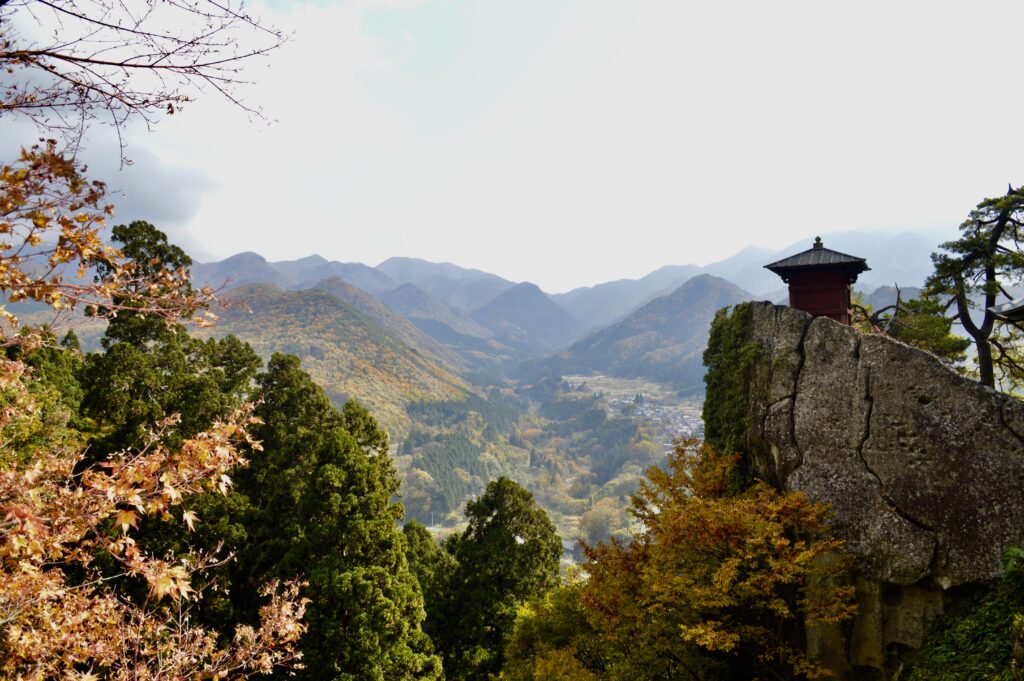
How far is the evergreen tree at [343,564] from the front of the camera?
15125mm

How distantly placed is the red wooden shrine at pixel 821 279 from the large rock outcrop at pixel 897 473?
2.53 m

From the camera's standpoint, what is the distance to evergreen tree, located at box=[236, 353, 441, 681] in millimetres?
15125

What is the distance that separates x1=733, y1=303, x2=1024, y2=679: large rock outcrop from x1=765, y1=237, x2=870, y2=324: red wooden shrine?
2.53 metres

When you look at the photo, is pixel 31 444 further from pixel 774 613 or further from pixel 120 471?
pixel 774 613

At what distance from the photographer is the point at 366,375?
17000cm

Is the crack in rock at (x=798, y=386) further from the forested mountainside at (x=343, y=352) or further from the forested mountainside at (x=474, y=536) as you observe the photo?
the forested mountainside at (x=343, y=352)

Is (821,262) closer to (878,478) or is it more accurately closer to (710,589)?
(878,478)

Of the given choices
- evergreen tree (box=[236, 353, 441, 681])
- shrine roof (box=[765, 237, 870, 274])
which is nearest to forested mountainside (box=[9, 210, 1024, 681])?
evergreen tree (box=[236, 353, 441, 681])

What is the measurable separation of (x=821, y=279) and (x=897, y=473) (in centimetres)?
689

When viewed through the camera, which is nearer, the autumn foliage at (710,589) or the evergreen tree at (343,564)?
the autumn foliage at (710,589)

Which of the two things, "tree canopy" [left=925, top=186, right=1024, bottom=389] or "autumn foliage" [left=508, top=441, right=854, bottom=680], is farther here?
"tree canopy" [left=925, top=186, right=1024, bottom=389]

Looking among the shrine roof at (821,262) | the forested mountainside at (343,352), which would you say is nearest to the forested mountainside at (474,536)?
the shrine roof at (821,262)

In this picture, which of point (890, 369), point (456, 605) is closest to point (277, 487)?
point (456, 605)

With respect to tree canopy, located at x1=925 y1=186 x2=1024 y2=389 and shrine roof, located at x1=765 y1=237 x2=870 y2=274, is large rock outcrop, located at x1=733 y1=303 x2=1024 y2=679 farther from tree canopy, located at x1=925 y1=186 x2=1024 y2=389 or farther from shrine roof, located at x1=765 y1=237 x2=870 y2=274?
tree canopy, located at x1=925 y1=186 x2=1024 y2=389
